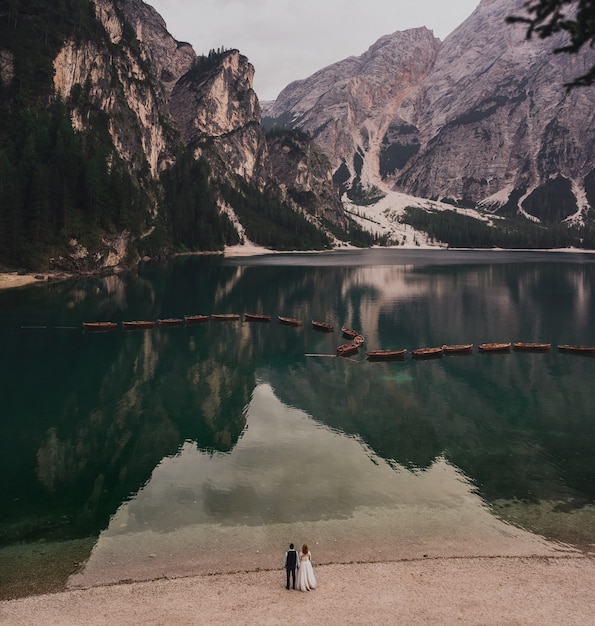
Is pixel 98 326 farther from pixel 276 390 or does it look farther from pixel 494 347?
pixel 494 347

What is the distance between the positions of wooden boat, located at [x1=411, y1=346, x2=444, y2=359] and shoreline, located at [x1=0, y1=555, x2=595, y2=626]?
153ft

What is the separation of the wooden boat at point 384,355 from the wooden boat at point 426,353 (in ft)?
5.96

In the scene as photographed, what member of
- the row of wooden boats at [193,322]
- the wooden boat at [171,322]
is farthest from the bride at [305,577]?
the wooden boat at [171,322]

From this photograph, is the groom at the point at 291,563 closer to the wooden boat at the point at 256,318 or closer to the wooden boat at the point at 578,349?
the wooden boat at the point at 578,349

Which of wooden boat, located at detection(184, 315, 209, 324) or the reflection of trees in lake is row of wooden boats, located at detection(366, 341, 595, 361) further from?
wooden boat, located at detection(184, 315, 209, 324)

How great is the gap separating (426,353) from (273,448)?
1450 inches

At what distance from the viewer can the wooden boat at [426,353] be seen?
72.3 metres

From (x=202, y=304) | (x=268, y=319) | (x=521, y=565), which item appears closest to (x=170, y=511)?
(x=521, y=565)

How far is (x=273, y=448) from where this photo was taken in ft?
139

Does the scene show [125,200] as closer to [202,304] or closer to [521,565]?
[202,304]

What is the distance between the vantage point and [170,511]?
32.0m

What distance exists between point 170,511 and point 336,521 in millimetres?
10445

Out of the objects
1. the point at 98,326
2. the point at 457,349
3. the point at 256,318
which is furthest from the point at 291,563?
the point at 256,318

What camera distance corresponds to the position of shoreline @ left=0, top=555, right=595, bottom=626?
21688 millimetres
